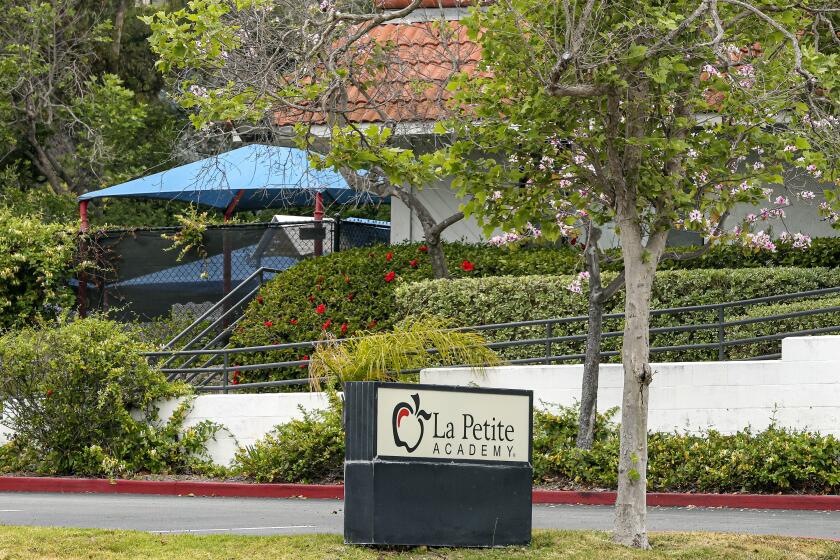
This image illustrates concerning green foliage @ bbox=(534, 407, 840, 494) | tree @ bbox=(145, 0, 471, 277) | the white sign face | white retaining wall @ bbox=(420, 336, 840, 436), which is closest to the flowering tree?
the white sign face

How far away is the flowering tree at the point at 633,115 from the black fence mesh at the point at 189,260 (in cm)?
955

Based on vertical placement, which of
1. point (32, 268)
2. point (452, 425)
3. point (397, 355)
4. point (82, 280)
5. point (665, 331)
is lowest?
point (452, 425)

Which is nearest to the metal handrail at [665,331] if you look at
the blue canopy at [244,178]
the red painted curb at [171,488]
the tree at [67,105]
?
the red painted curb at [171,488]

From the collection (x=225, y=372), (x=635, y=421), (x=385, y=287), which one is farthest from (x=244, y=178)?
(x=635, y=421)

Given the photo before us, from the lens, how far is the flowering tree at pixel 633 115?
32.0 feet

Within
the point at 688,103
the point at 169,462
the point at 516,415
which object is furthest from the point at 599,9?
the point at 169,462

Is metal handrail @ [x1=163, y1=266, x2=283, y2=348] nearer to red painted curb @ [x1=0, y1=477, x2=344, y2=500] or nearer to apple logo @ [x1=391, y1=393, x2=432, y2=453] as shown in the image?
red painted curb @ [x1=0, y1=477, x2=344, y2=500]

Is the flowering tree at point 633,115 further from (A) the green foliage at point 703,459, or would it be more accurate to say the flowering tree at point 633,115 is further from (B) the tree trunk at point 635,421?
(A) the green foliage at point 703,459

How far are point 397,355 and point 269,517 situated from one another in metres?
3.58

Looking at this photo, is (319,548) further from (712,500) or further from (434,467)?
(712,500)

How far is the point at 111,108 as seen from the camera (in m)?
26.7

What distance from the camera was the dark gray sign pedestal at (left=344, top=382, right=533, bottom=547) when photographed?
30.9ft

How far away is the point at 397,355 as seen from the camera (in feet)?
50.5

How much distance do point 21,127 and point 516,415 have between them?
1968 cm
